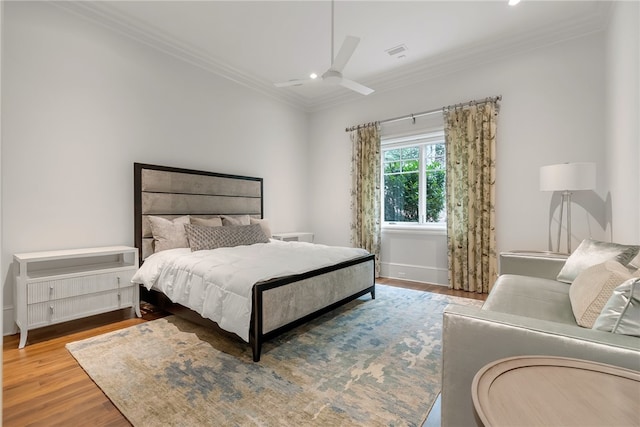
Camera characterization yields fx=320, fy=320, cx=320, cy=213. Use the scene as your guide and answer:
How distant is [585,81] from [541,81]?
0.40 m

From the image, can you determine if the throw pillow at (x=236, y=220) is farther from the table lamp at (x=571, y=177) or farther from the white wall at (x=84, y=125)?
the table lamp at (x=571, y=177)

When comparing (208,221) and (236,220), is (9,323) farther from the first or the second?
(236,220)

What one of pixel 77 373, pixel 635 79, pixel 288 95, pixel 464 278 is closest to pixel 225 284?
pixel 77 373

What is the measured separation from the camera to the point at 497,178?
3.97m

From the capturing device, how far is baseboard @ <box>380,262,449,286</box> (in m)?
4.46

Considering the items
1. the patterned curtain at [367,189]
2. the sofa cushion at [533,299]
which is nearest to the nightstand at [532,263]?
the sofa cushion at [533,299]

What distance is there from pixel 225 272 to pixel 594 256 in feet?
8.75

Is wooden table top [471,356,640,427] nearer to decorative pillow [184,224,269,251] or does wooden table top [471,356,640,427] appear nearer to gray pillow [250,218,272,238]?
decorative pillow [184,224,269,251]

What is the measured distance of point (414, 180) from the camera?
15.8 feet

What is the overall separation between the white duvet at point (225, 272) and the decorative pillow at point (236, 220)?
730 millimetres

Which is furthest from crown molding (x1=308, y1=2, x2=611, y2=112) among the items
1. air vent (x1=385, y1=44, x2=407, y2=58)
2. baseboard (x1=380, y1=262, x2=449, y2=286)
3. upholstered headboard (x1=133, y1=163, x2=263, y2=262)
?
baseboard (x1=380, y1=262, x2=449, y2=286)

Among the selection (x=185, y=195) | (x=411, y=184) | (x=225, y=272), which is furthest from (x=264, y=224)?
(x=411, y=184)

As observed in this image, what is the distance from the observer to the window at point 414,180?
460cm

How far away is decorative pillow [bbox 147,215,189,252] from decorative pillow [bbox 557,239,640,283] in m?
3.60
